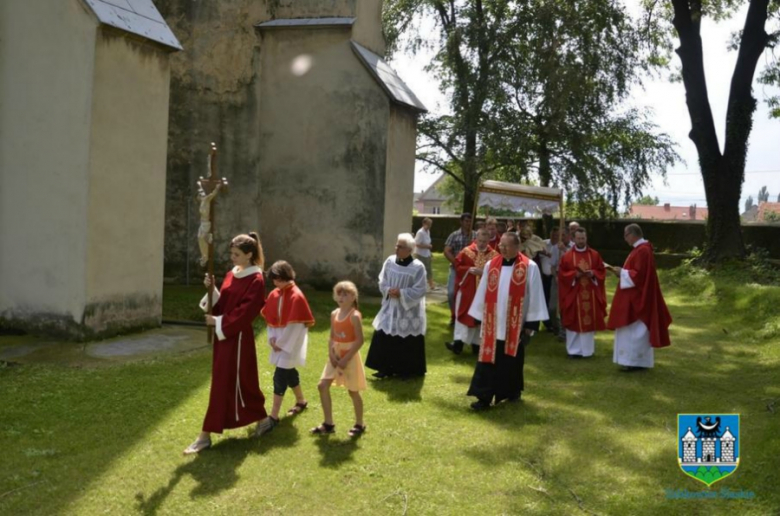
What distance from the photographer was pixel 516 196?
1385 cm

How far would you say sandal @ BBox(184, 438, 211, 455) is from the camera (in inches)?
225

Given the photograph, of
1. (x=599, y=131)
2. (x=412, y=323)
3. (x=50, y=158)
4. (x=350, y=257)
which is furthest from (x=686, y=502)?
(x=599, y=131)

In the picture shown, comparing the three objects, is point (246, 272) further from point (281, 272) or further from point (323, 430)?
point (323, 430)

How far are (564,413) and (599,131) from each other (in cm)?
1908

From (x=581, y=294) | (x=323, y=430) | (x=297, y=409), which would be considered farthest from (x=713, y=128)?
(x=323, y=430)

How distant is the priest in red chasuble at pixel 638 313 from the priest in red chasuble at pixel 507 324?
2.34 meters

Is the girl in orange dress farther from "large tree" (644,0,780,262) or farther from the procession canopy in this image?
"large tree" (644,0,780,262)

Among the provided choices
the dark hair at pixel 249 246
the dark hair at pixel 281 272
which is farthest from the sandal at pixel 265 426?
the dark hair at pixel 249 246

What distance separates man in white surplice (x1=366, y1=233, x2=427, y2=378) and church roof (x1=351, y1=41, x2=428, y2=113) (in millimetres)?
6712

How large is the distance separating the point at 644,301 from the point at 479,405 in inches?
128

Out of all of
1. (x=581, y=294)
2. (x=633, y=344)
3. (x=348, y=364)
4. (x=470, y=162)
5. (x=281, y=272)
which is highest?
(x=470, y=162)

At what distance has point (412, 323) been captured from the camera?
8391 millimetres

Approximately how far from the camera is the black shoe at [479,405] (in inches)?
287

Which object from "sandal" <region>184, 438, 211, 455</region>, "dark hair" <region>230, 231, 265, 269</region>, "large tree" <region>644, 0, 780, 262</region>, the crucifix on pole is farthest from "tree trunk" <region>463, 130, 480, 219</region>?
"sandal" <region>184, 438, 211, 455</region>
